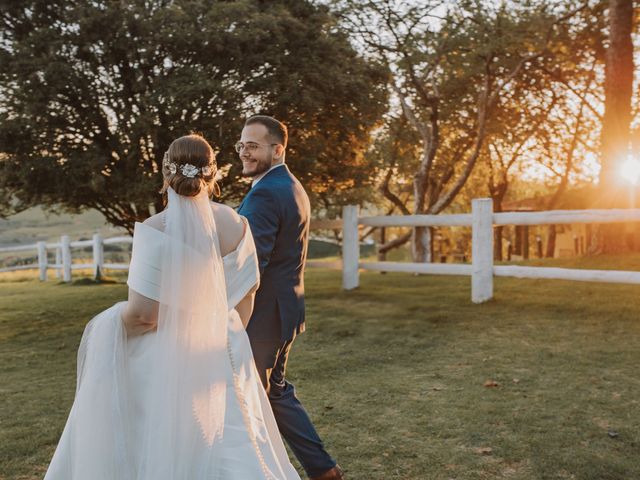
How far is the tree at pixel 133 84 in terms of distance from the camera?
37.2 feet

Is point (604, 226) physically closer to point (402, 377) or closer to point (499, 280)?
point (499, 280)

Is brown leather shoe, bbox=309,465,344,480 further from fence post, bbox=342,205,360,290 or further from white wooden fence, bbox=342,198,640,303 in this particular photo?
fence post, bbox=342,205,360,290

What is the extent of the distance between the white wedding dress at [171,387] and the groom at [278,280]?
0.65 meters

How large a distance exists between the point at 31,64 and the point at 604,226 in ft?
42.3

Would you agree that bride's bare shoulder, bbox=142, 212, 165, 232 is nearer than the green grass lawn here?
Yes

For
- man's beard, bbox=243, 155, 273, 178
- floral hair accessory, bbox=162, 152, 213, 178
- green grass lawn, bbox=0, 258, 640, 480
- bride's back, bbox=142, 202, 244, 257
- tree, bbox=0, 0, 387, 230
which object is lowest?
green grass lawn, bbox=0, 258, 640, 480

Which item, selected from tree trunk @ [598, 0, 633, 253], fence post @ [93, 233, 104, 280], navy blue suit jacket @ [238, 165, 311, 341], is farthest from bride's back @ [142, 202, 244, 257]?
fence post @ [93, 233, 104, 280]

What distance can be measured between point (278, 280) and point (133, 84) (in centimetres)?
887

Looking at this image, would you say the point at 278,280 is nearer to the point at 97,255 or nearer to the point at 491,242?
the point at 491,242

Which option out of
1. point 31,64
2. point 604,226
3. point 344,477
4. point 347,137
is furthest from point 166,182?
point 604,226

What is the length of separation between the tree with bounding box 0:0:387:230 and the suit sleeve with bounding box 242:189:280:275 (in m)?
7.86

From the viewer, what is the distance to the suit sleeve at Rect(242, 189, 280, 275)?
381 cm

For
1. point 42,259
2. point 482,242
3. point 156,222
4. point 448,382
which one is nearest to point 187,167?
point 156,222

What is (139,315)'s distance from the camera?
3.06 m
